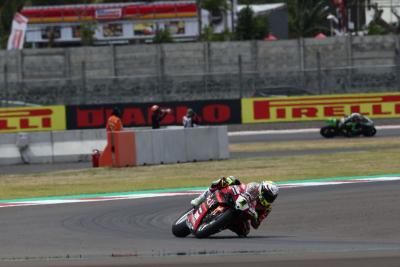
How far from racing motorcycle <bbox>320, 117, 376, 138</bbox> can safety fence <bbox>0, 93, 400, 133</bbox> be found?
12.0 ft

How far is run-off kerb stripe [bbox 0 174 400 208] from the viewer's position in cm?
1802

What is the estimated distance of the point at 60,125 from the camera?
3747 centimetres

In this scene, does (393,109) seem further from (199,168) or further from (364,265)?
(364,265)

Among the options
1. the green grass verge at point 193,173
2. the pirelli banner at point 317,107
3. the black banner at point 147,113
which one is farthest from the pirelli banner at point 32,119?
the green grass verge at point 193,173

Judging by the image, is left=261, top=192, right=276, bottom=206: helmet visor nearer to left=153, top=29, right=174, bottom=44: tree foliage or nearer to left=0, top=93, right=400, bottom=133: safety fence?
left=0, top=93, right=400, bottom=133: safety fence

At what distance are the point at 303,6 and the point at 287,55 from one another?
33.9m

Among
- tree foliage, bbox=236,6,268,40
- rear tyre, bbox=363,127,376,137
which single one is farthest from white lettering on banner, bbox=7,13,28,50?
rear tyre, bbox=363,127,376,137

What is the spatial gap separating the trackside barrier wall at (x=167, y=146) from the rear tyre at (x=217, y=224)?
12444mm

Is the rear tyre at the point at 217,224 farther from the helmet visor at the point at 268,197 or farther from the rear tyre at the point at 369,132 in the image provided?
the rear tyre at the point at 369,132

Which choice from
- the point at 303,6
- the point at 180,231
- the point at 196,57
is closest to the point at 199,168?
the point at 180,231

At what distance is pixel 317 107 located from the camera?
3753 cm

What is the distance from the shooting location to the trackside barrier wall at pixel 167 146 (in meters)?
24.9

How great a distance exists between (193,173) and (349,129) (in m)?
11.4

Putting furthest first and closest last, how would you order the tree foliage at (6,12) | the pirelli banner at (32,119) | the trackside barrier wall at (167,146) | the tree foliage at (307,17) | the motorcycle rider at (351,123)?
the tree foliage at (307,17), the tree foliage at (6,12), the pirelli banner at (32,119), the motorcycle rider at (351,123), the trackside barrier wall at (167,146)
